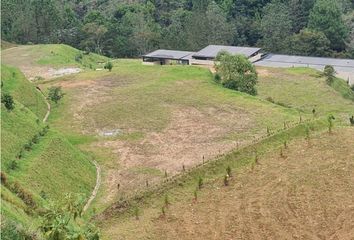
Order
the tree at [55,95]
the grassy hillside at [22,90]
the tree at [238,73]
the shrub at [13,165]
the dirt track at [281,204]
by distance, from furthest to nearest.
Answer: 1. the tree at [238,73]
2. the tree at [55,95]
3. the grassy hillside at [22,90]
4. the shrub at [13,165]
5. the dirt track at [281,204]

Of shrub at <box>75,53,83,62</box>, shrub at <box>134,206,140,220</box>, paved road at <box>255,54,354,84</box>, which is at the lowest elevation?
paved road at <box>255,54,354,84</box>

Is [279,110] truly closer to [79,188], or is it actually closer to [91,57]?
[79,188]

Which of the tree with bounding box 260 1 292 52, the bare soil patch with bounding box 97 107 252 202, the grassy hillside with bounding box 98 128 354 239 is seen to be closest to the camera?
the grassy hillside with bounding box 98 128 354 239

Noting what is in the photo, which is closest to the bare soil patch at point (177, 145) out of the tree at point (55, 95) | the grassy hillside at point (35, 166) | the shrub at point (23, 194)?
the grassy hillside at point (35, 166)

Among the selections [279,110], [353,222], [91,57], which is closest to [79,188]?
[353,222]

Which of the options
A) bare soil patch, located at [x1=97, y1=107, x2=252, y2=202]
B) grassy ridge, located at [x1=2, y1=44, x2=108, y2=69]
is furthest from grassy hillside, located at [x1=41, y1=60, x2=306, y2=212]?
grassy ridge, located at [x1=2, y1=44, x2=108, y2=69]

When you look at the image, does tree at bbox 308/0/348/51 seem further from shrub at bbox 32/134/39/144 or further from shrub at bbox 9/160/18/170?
shrub at bbox 9/160/18/170

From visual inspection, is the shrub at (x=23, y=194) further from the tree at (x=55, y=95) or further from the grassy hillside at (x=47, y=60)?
the grassy hillside at (x=47, y=60)
